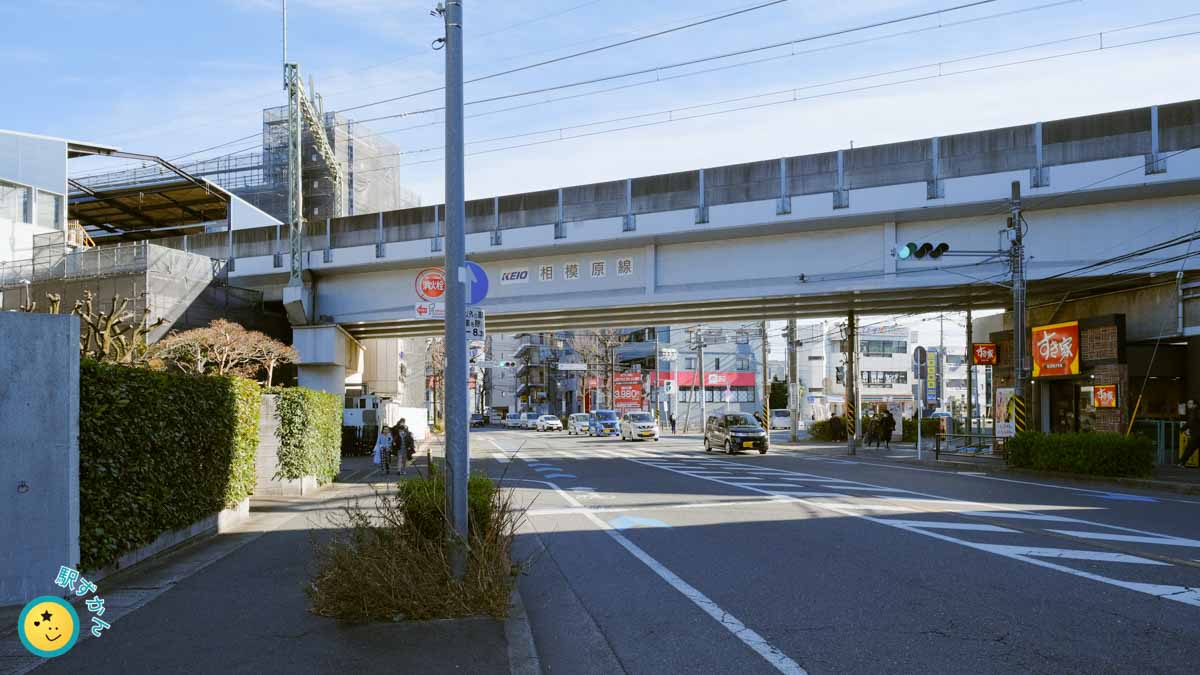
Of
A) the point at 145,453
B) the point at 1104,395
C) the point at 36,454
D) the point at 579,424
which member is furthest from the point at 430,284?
the point at 579,424

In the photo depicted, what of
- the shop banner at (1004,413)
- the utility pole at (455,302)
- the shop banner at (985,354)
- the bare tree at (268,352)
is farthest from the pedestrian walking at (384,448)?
the shop banner at (985,354)

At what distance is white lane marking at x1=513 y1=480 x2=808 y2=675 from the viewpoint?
6.18m

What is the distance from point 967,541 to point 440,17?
867 cm

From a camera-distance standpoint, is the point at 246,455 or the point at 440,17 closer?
the point at 440,17

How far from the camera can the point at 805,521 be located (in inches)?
537

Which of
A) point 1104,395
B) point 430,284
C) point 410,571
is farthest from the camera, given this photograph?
point 1104,395

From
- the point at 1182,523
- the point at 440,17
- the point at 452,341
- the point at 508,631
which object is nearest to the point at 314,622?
the point at 508,631

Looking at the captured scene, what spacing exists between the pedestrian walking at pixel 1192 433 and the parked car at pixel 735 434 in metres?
14.4

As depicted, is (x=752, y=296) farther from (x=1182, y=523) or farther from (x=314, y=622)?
(x=314, y=622)

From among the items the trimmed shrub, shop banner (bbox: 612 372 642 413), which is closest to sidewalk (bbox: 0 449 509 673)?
the trimmed shrub

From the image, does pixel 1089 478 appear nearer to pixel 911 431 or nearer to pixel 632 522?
pixel 632 522

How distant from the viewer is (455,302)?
311 inches

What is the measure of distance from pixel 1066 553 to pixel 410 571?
7.44m

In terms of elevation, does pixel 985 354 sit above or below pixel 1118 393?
above
